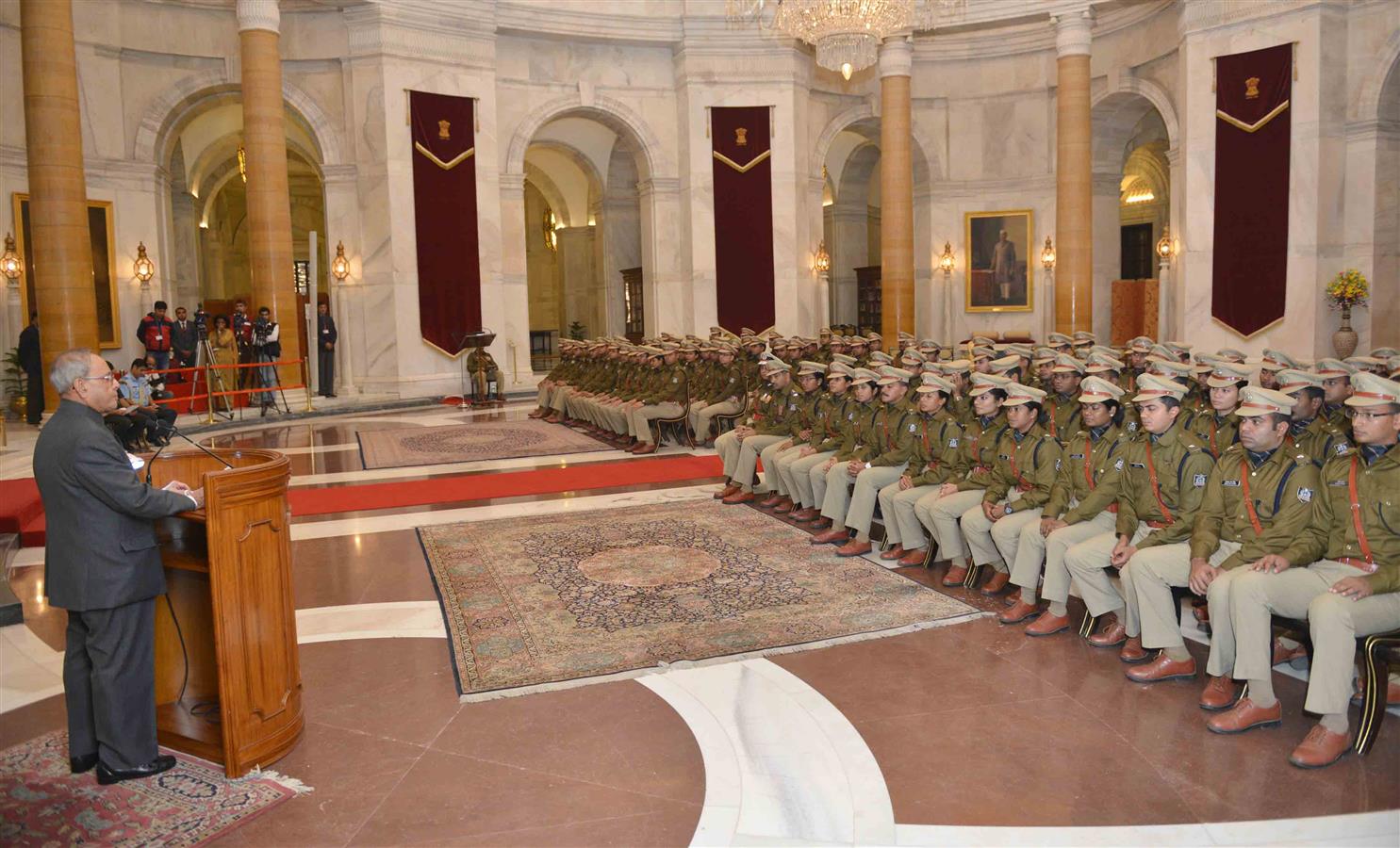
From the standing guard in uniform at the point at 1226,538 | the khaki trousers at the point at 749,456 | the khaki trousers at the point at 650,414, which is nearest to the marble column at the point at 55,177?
the khaki trousers at the point at 650,414

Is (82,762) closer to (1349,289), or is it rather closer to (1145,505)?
(1145,505)

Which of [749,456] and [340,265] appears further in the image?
[340,265]

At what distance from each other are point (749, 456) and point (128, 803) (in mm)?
6131

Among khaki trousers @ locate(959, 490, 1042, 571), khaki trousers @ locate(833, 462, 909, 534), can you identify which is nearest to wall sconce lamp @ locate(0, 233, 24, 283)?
khaki trousers @ locate(833, 462, 909, 534)

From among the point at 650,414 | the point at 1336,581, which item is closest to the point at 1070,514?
the point at 1336,581

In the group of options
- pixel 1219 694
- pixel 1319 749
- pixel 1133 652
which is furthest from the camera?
pixel 1133 652

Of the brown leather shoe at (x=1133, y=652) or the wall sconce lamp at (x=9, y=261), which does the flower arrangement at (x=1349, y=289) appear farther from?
the wall sconce lamp at (x=9, y=261)

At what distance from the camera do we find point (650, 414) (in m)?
12.7

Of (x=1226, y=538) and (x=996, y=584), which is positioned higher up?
(x=1226, y=538)

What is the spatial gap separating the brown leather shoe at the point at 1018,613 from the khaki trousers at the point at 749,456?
3.69 m

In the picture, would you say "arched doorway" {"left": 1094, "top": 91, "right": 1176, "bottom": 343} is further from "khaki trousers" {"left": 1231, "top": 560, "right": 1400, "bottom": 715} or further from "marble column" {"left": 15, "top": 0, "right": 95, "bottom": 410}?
"marble column" {"left": 15, "top": 0, "right": 95, "bottom": 410}

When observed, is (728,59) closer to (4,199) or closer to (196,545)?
(4,199)

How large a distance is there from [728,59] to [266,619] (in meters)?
19.4

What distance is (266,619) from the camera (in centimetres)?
421
